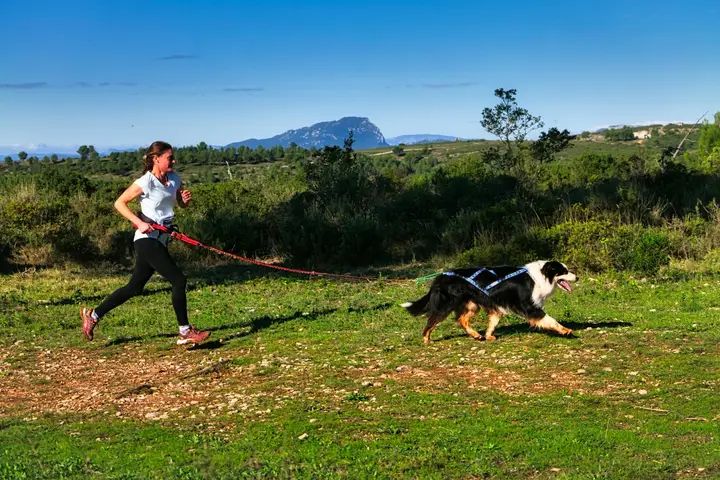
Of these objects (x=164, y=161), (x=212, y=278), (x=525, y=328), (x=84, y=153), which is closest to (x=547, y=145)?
(x=212, y=278)

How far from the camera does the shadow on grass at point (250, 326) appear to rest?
934 cm

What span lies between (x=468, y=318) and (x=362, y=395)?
2.49 m

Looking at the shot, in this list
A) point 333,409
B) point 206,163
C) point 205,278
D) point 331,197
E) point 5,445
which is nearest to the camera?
point 5,445

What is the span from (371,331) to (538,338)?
221 cm

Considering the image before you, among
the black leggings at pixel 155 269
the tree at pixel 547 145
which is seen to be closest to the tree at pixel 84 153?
the tree at pixel 547 145

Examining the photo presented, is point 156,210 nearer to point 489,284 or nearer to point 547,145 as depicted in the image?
point 489,284

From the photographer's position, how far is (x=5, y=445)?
589 centimetres

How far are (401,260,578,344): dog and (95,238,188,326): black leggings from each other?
2959 millimetres

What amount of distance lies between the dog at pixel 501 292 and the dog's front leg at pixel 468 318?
1 centimetres

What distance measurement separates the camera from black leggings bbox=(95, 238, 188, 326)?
853cm

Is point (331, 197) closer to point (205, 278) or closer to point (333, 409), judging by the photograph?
point (205, 278)

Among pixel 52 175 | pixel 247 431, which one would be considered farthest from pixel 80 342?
pixel 52 175

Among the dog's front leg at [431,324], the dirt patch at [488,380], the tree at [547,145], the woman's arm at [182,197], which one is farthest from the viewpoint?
the tree at [547,145]

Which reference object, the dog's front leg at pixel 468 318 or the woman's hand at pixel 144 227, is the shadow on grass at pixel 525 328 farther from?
the woman's hand at pixel 144 227
